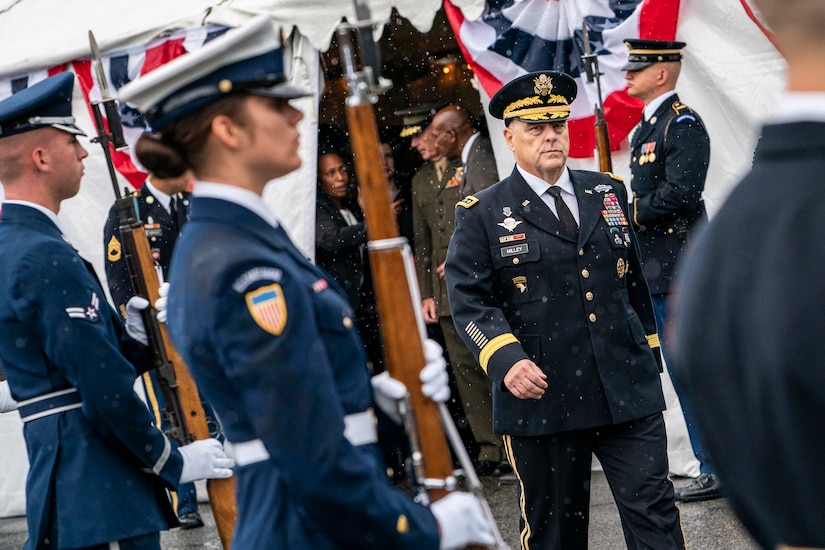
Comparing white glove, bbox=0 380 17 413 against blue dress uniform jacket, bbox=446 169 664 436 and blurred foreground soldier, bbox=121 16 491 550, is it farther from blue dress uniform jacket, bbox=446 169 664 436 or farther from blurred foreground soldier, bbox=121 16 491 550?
blurred foreground soldier, bbox=121 16 491 550

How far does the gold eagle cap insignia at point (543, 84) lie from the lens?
4457 mm

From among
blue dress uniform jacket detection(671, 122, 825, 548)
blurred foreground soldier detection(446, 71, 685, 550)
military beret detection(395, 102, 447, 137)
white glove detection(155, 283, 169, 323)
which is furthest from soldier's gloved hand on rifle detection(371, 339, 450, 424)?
military beret detection(395, 102, 447, 137)

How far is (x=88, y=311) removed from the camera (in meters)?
3.11

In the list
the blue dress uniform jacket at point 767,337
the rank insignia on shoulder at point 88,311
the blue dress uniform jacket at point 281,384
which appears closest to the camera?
the blue dress uniform jacket at point 767,337

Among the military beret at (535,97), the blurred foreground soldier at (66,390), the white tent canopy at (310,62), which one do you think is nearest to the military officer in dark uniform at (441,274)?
the white tent canopy at (310,62)

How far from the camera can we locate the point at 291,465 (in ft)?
6.38

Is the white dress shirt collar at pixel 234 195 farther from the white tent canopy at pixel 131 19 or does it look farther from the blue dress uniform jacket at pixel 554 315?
the white tent canopy at pixel 131 19

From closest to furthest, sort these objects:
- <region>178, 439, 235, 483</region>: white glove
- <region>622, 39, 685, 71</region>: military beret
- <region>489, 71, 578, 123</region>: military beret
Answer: <region>178, 439, 235, 483</region>: white glove, <region>489, 71, 578, 123</region>: military beret, <region>622, 39, 685, 71</region>: military beret

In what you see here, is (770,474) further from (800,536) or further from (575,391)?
(575,391)

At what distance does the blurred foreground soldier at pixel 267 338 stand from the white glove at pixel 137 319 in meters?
1.46

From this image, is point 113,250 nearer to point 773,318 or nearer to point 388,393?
point 388,393

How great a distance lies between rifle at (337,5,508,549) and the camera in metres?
2.21

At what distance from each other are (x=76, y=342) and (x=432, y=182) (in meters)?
4.37

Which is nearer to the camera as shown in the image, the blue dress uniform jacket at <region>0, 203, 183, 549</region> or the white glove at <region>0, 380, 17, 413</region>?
the blue dress uniform jacket at <region>0, 203, 183, 549</region>
